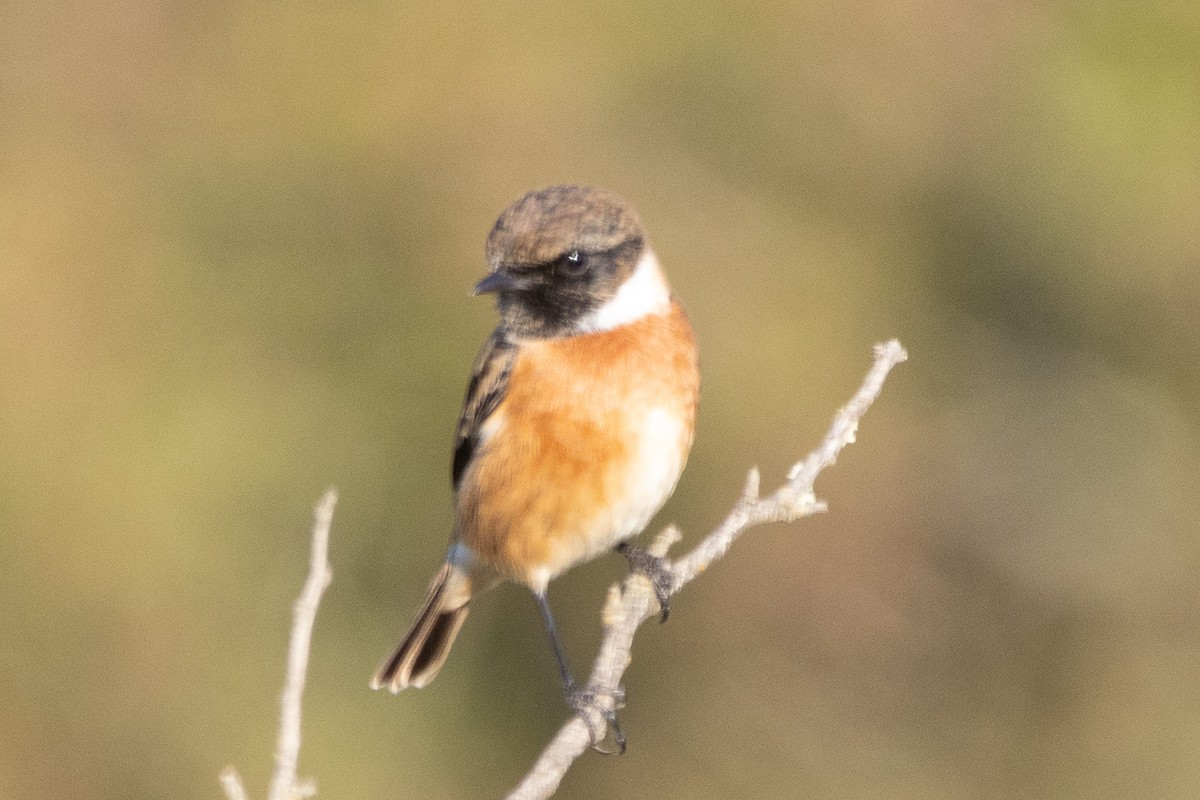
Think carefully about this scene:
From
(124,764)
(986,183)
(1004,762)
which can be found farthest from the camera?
(986,183)

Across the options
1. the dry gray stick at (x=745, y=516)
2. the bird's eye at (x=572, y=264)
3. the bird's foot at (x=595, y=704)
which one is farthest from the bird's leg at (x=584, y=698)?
the bird's eye at (x=572, y=264)

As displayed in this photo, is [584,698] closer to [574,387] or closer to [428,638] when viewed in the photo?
[574,387]

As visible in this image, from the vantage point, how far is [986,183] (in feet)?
27.7

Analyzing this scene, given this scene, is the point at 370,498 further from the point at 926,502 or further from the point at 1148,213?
the point at 1148,213

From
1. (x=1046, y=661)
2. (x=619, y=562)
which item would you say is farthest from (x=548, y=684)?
(x=1046, y=661)

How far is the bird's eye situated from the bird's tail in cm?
147

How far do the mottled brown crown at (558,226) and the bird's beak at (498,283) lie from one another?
31 mm

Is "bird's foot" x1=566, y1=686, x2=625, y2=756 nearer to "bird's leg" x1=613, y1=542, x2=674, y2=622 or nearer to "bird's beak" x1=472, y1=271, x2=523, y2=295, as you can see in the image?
"bird's leg" x1=613, y1=542, x2=674, y2=622

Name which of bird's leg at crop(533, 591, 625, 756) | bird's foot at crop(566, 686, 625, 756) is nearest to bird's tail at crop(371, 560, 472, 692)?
bird's leg at crop(533, 591, 625, 756)

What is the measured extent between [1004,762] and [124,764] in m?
4.20

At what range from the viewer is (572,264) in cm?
475

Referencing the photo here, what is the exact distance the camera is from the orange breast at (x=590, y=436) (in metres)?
4.68

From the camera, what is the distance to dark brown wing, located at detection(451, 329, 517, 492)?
4887 mm

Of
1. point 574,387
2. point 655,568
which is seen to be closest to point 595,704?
point 655,568
